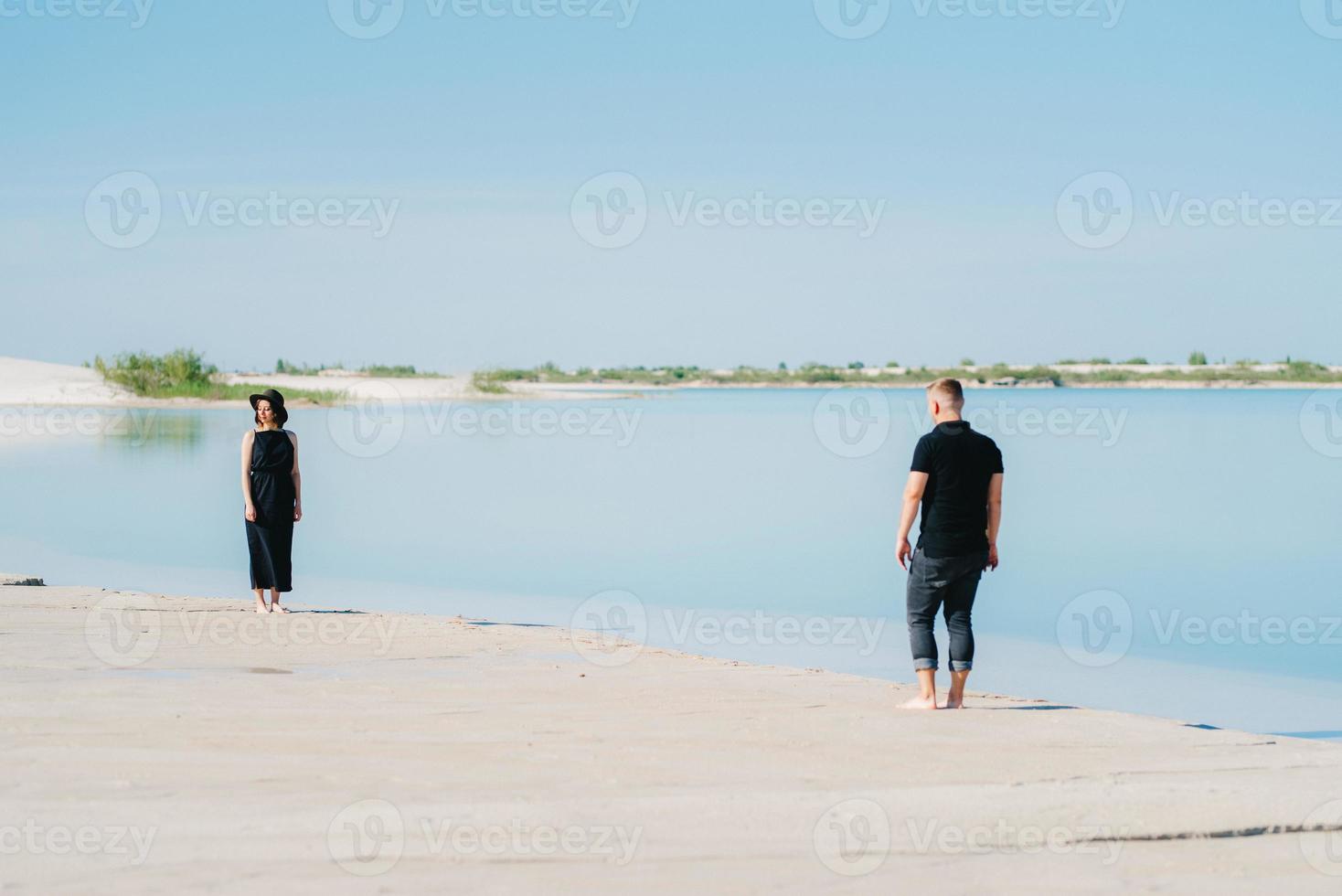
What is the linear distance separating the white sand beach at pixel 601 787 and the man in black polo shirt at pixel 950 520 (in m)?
0.51

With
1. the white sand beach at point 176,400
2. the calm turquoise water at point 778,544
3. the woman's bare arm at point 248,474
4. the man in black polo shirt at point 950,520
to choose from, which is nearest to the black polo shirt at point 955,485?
the man in black polo shirt at point 950,520

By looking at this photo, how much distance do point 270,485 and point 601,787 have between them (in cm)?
537

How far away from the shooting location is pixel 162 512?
20.3 m

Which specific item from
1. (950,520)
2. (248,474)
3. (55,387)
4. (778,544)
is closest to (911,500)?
(950,520)

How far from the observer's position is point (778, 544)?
59.0ft

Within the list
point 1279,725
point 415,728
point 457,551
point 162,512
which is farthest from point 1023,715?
point 162,512

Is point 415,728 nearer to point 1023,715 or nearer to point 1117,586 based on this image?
point 1023,715

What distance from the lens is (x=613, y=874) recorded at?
418cm

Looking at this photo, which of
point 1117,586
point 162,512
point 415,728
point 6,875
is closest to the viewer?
point 6,875

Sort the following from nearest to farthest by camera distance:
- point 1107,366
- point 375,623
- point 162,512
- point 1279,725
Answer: point 1279,725
point 375,623
point 162,512
point 1107,366

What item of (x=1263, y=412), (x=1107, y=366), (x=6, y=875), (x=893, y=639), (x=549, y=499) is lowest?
(x=6, y=875)

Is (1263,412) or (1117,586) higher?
(1263,412)

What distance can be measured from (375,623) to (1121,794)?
6121mm

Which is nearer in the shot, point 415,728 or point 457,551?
point 415,728
